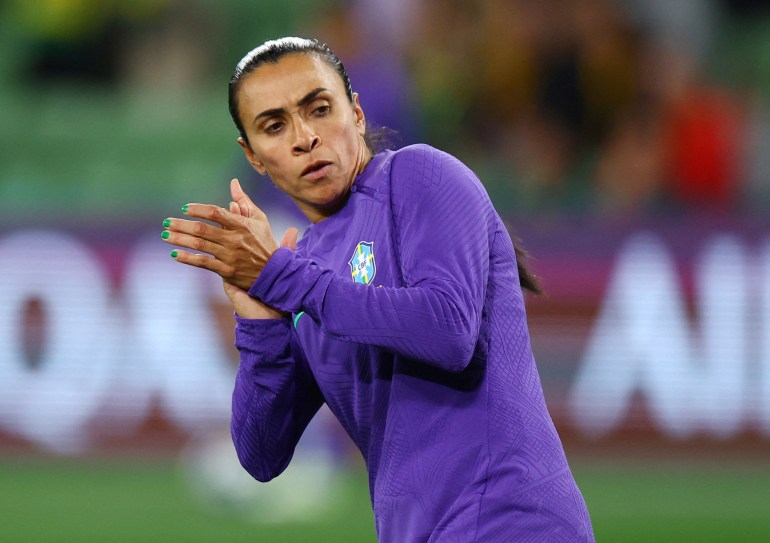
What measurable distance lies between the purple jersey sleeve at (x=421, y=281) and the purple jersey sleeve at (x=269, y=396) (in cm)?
25

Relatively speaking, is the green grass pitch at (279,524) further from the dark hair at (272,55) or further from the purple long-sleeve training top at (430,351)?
the dark hair at (272,55)

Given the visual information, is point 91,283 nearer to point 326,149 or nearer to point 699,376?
point 699,376

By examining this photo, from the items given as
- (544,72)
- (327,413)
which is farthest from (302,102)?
(544,72)

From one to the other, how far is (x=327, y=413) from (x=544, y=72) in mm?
3533

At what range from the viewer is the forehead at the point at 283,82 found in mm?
3025

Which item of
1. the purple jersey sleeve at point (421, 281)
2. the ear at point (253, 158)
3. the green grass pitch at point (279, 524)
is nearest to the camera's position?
the purple jersey sleeve at point (421, 281)

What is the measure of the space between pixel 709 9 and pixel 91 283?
5614 mm

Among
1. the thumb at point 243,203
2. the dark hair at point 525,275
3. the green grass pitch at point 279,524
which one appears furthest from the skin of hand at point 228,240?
the green grass pitch at point 279,524

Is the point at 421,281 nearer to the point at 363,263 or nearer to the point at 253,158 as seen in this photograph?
the point at 363,263

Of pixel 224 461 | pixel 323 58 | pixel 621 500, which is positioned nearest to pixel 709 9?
pixel 621 500

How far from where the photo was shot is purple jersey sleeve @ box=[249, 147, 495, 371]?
2.72 metres

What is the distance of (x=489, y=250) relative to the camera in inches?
117

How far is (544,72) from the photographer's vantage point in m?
9.87

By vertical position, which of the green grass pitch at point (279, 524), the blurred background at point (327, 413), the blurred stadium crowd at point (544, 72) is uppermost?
the blurred stadium crowd at point (544, 72)
